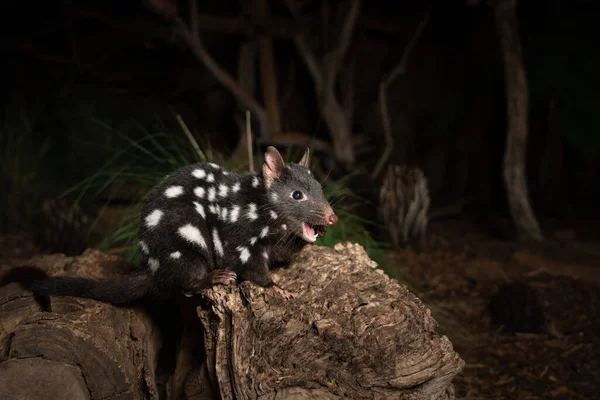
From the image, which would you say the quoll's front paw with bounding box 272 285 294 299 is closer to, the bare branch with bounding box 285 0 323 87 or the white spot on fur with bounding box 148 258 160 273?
the white spot on fur with bounding box 148 258 160 273

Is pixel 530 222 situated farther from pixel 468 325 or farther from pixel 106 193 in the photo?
pixel 106 193

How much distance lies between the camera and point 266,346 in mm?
2424

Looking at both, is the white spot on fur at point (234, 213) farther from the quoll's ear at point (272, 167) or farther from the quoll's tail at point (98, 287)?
the quoll's tail at point (98, 287)

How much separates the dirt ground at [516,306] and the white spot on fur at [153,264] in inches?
79.4

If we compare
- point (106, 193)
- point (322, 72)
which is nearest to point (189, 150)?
point (106, 193)

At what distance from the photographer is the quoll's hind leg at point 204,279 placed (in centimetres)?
262

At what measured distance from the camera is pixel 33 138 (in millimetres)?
6383

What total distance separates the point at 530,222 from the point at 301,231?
4044mm

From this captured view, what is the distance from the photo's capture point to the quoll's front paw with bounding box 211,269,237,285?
262cm

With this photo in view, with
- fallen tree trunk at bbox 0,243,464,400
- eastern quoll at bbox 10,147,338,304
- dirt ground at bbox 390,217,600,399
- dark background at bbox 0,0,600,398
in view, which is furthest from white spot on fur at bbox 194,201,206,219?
dark background at bbox 0,0,600,398

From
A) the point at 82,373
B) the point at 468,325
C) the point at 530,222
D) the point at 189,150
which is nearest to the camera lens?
the point at 82,373

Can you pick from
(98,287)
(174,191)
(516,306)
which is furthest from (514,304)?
(98,287)

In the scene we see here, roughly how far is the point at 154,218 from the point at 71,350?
662mm

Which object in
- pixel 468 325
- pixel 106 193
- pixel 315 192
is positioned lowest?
pixel 468 325
